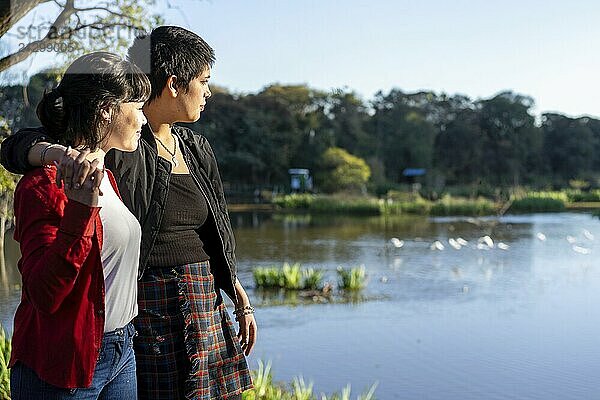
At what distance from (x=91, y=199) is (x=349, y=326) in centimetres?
575

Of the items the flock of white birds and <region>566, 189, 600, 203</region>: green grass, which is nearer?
the flock of white birds

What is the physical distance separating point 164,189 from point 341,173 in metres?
27.2

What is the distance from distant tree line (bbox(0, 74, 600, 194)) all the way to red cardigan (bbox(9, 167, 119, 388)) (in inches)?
1137

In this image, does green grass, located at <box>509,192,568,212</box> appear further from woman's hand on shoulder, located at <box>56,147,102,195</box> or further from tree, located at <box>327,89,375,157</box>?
woman's hand on shoulder, located at <box>56,147,102,195</box>

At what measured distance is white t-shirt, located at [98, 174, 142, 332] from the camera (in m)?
1.47

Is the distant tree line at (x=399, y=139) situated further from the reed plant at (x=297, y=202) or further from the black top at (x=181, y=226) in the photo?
the black top at (x=181, y=226)

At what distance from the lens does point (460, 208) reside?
21812mm

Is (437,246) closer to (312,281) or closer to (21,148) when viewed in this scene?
(312,281)

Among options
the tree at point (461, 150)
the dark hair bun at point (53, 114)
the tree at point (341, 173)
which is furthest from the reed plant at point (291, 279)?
the tree at point (461, 150)

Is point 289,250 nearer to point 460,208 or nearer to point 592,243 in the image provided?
point 592,243

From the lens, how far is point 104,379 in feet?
4.89

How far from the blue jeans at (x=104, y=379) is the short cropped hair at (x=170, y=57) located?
637 mm

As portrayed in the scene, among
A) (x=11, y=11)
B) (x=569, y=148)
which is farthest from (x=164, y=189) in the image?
(x=569, y=148)

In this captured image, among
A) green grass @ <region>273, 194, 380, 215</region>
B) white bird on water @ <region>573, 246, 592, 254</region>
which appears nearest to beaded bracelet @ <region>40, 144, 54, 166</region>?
white bird on water @ <region>573, 246, 592, 254</region>
